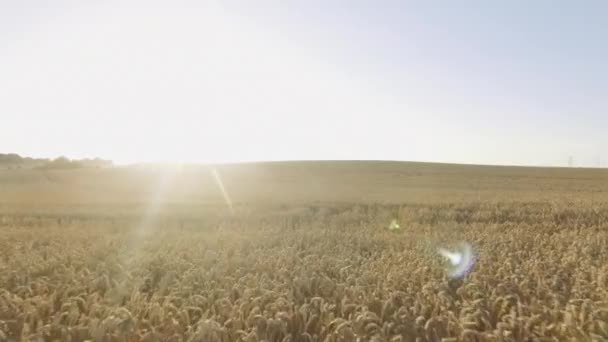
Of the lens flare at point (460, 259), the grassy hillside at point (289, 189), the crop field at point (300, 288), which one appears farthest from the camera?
the grassy hillside at point (289, 189)

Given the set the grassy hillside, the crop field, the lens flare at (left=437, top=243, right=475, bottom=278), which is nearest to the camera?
the crop field

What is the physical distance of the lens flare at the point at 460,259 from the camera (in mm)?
6047

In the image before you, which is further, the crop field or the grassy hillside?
the grassy hillside

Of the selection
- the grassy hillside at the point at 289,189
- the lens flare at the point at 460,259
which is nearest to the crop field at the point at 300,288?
the lens flare at the point at 460,259

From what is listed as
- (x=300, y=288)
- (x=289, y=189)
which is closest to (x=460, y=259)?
(x=300, y=288)

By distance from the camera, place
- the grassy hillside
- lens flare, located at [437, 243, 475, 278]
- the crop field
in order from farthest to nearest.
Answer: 1. the grassy hillside
2. lens flare, located at [437, 243, 475, 278]
3. the crop field

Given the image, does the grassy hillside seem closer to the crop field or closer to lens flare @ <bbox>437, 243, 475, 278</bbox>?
the crop field

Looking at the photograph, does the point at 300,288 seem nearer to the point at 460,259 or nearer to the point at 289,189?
the point at 460,259

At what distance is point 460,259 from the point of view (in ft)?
22.9

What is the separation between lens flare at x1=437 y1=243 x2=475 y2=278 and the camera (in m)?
6.05

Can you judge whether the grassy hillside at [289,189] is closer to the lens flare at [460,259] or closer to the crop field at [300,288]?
the crop field at [300,288]

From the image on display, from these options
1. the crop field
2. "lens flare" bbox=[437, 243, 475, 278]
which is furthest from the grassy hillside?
"lens flare" bbox=[437, 243, 475, 278]

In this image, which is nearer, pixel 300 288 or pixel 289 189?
pixel 300 288

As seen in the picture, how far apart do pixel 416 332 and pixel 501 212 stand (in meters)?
13.4
